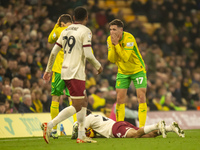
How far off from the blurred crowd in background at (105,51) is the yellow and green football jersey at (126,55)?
3.06 meters

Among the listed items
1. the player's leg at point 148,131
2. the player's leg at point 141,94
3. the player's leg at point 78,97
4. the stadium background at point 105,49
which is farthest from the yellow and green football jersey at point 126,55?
the stadium background at point 105,49

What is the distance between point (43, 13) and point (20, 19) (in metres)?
1.56

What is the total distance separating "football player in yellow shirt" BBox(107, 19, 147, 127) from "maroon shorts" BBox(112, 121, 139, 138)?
3.75 ft

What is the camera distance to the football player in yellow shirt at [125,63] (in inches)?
350

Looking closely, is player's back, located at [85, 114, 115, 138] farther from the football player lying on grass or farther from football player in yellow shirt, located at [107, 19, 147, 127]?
football player in yellow shirt, located at [107, 19, 147, 127]

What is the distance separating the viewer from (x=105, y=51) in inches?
640

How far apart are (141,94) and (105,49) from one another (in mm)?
7499

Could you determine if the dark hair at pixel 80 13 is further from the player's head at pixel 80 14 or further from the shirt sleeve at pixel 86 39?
the shirt sleeve at pixel 86 39

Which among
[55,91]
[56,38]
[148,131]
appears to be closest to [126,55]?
[56,38]

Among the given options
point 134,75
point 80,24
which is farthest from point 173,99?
point 80,24

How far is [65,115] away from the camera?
6.65 m

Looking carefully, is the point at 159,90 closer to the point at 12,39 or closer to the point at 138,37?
the point at 138,37

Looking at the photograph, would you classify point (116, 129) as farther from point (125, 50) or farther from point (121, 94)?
point (125, 50)

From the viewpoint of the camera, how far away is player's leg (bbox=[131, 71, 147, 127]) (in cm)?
895
